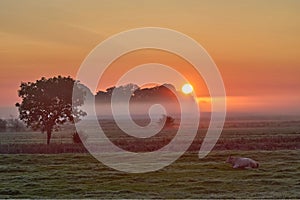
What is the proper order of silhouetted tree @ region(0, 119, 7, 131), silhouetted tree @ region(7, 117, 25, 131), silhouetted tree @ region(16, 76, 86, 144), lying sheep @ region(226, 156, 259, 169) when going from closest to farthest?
lying sheep @ region(226, 156, 259, 169) < silhouetted tree @ region(16, 76, 86, 144) < silhouetted tree @ region(7, 117, 25, 131) < silhouetted tree @ region(0, 119, 7, 131)

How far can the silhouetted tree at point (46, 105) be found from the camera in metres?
42.6

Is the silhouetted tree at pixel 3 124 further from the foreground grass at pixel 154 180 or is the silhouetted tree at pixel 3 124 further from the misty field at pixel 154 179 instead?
the foreground grass at pixel 154 180

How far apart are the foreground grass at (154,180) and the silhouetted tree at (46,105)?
1820 centimetres

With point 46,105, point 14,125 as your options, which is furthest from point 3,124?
point 46,105

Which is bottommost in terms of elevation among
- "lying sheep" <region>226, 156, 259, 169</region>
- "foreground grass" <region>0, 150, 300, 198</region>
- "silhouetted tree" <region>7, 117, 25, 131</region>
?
"foreground grass" <region>0, 150, 300, 198</region>

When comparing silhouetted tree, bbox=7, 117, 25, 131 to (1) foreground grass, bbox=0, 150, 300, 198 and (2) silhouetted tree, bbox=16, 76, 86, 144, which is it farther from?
(1) foreground grass, bbox=0, 150, 300, 198

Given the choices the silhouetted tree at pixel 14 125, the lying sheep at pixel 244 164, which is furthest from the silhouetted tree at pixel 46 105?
the silhouetted tree at pixel 14 125

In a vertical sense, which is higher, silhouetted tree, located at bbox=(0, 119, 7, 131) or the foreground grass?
silhouetted tree, located at bbox=(0, 119, 7, 131)

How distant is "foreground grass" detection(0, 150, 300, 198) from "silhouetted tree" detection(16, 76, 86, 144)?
59.7ft

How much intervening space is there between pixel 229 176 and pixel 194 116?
28.9m

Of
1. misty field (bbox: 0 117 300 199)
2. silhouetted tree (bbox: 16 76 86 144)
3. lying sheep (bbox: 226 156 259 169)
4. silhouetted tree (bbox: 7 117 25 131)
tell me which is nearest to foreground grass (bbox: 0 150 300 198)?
misty field (bbox: 0 117 300 199)

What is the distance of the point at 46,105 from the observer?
140ft

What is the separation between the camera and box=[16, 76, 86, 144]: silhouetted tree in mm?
42594

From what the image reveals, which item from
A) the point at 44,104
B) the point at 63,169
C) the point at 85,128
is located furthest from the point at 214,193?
the point at 85,128
